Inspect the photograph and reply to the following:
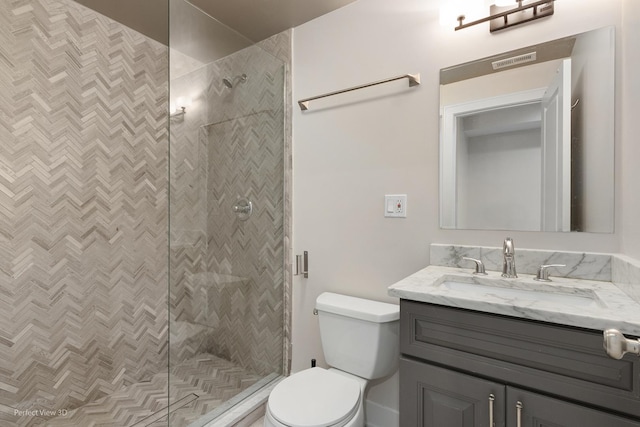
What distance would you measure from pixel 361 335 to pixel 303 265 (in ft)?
2.16

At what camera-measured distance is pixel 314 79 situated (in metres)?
2.02

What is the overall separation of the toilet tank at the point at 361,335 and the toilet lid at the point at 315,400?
105 mm

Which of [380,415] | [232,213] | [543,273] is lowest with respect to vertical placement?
[380,415]

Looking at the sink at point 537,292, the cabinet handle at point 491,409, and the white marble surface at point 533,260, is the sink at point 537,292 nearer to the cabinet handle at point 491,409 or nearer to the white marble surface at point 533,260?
the white marble surface at point 533,260

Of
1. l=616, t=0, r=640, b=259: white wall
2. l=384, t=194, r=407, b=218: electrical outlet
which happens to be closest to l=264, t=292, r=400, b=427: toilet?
l=384, t=194, r=407, b=218: electrical outlet

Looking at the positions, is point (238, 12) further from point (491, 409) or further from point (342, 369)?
point (491, 409)

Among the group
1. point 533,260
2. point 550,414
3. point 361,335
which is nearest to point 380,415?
point 361,335

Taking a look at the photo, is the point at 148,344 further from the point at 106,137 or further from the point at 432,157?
the point at 432,157

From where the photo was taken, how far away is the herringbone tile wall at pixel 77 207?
1.65m

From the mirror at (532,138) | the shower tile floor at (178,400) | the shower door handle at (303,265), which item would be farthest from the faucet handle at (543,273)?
the shower tile floor at (178,400)

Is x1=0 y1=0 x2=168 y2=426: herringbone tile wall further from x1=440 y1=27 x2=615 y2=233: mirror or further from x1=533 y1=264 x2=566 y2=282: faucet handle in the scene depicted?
x1=533 y1=264 x2=566 y2=282: faucet handle

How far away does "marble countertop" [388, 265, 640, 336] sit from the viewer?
861mm

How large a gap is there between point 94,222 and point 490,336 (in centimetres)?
216

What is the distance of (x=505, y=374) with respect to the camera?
974 millimetres
